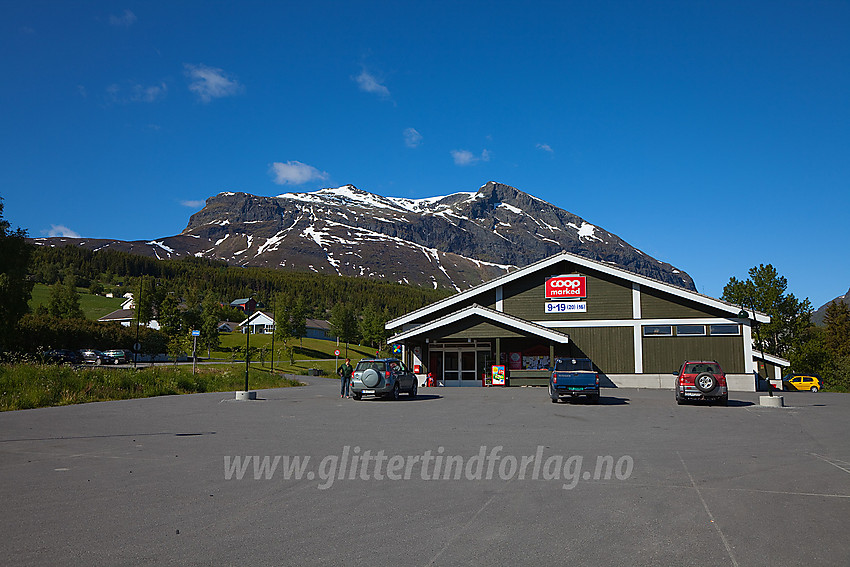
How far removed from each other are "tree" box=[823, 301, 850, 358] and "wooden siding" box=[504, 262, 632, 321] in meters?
43.2

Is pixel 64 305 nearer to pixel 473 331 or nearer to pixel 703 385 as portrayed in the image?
pixel 473 331

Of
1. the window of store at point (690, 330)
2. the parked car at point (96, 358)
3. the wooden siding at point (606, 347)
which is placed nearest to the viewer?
the window of store at point (690, 330)

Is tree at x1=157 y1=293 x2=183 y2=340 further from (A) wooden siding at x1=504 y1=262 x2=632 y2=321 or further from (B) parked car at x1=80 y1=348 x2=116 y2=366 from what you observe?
(A) wooden siding at x1=504 y1=262 x2=632 y2=321

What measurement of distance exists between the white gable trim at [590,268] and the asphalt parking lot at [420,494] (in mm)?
21551

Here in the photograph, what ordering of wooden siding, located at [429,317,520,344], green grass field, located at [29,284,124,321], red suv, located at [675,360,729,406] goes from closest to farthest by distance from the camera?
red suv, located at [675,360,729,406]
wooden siding, located at [429,317,520,344]
green grass field, located at [29,284,124,321]

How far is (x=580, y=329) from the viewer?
37.7 meters

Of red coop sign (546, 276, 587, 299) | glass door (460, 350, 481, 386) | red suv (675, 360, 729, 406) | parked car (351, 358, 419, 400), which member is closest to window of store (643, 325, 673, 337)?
red coop sign (546, 276, 587, 299)

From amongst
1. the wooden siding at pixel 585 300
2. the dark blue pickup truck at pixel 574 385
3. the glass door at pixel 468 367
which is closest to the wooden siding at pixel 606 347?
the wooden siding at pixel 585 300

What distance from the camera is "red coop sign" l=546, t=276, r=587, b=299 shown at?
3803 centimetres

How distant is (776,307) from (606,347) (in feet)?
98.0

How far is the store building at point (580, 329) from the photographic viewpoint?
35594 mm

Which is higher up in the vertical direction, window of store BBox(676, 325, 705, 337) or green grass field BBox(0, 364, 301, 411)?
window of store BBox(676, 325, 705, 337)

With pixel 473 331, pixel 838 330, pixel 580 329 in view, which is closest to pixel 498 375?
pixel 473 331

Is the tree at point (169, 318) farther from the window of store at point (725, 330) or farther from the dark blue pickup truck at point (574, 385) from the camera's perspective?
the dark blue pickup truck at point (574, 385)
